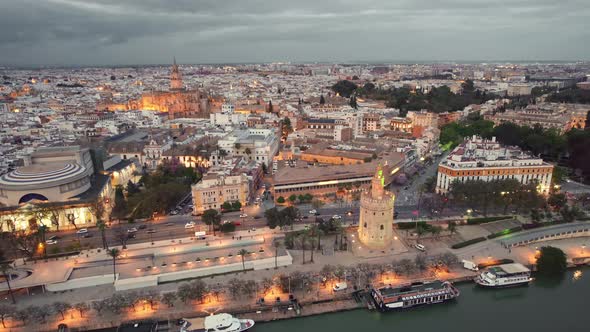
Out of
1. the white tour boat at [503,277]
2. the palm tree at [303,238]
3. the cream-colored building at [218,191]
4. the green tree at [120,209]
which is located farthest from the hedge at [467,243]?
the green tree at [120,209]

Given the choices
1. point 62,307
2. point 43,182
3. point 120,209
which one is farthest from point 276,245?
point 43,182

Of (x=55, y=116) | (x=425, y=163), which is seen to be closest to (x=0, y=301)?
Result: (x=425, y=163)

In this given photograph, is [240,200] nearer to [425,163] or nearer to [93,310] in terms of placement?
[93,310]

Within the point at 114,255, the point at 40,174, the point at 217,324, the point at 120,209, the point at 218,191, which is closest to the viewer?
the point at 217,324

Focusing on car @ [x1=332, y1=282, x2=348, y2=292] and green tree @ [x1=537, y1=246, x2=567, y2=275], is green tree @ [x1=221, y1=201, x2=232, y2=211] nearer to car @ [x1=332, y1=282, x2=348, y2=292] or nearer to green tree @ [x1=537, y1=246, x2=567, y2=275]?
car @ [x1=332, y1=282, x2=348, y2=292]

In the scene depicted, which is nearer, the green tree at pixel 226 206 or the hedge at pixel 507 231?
the hedge at pixel 507 231

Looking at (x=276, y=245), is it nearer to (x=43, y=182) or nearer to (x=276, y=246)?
(x=276, y=246)

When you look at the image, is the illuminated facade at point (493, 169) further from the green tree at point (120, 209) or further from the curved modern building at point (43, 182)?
the curved modern building at point (43, 182)
